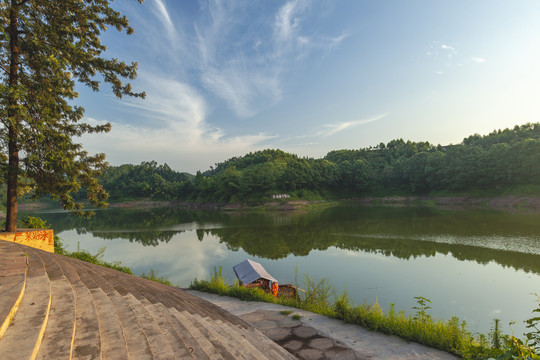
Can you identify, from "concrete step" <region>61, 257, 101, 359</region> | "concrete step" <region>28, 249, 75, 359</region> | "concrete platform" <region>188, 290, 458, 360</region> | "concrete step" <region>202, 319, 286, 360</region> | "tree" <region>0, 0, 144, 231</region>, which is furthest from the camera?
"tree" <region>0, 0, 144, 231</region>

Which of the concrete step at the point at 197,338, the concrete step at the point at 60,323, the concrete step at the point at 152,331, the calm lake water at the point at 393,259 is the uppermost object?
the concrete step at the point at 60,323

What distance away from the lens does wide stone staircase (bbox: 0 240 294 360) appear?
2830mm

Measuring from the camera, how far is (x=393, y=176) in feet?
284

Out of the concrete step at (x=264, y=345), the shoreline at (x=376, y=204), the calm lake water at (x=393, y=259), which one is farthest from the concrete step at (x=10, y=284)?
the shoreline at (x=376, y=204)

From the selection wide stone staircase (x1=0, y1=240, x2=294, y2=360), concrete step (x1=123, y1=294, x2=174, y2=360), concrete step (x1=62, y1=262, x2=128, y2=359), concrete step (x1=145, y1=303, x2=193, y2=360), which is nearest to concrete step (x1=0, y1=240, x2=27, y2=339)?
wide stone staircase (x1=0, y1=240, x2=294, y2=360)

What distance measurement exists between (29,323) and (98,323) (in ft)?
2.49

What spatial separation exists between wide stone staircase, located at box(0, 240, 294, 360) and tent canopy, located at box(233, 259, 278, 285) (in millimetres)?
6066

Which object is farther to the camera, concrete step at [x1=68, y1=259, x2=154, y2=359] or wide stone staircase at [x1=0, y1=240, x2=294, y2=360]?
concrete step at [x1=68, y1=259, x2=154, y2=359]

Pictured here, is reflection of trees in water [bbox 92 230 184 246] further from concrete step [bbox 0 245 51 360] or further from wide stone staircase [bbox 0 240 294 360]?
concrete step [bbox 0 245 51 360]

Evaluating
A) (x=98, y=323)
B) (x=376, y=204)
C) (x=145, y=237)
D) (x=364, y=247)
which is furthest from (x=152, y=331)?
(x=376, y=204)

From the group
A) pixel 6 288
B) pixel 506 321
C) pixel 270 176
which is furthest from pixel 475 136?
pixel 6 288

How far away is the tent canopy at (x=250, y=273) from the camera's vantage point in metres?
11.7

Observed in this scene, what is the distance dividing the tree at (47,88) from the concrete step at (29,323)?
761cm

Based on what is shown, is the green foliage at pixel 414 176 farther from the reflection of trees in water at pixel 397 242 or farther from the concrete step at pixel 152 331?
the concrete step at pixel 152 331
